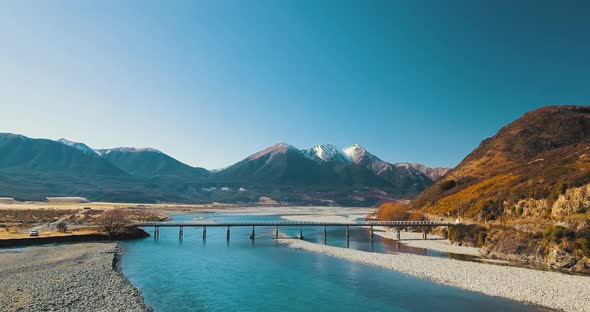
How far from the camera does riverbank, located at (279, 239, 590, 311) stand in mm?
37594

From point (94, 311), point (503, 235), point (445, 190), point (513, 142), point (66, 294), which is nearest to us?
point (94, 311)

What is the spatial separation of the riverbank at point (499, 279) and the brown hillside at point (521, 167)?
24.7m

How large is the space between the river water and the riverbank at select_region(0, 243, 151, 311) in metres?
2.70

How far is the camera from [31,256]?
55.2 m

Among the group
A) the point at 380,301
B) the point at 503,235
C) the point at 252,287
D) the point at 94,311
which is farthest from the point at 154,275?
the point at 503,235

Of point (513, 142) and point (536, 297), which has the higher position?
point (513, 142)

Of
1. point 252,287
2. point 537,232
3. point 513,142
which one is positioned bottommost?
point 252,287

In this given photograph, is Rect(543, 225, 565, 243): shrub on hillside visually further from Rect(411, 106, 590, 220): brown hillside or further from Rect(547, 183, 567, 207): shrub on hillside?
Rect(411, 106, 590, 220): brown hillside

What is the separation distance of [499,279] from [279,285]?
28073 millimetres

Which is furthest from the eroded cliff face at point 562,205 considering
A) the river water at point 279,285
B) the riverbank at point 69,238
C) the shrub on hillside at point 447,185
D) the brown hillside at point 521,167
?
the riverbank at point 69,238

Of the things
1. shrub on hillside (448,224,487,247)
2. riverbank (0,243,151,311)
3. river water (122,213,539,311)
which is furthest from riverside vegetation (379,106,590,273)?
riverbank (0,243,151,311)

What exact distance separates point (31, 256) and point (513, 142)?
169 meters

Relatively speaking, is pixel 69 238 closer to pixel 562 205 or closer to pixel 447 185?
pixel 562 205

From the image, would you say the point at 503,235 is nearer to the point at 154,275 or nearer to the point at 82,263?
the point at 154,275
